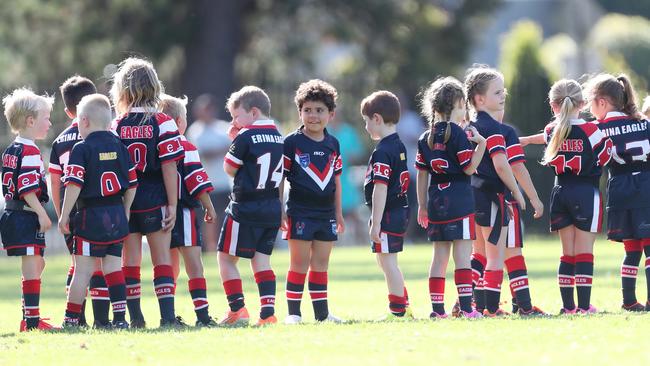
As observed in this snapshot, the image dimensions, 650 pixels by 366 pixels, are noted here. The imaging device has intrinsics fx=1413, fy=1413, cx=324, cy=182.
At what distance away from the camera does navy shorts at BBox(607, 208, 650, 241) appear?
10.8 metres

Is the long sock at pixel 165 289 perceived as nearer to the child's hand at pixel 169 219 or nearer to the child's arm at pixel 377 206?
the child's hand at pixel 169 219

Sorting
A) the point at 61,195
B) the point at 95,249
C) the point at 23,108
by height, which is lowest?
the point at 95,249

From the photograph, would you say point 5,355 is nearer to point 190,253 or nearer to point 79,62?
point 190,253

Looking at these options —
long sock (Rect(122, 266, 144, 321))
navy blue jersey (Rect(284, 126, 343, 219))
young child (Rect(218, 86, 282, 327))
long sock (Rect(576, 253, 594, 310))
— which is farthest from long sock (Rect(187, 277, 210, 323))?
long sock (Rect(576, 253, 594, 310))

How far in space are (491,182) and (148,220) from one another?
254 centimetres

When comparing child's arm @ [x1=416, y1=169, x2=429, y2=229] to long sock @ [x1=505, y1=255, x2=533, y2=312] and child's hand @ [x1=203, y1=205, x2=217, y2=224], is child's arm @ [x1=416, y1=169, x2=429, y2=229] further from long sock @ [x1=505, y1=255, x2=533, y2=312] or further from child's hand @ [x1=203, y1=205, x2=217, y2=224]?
child's hand @ [x1=203, y1=205, x2=217, y2=224]

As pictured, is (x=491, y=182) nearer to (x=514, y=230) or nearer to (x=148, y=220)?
(x=514, y=230)

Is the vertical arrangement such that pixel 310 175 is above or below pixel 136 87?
below

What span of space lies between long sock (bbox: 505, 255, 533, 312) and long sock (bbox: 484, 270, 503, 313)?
0.17 m

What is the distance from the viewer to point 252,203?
10367 mm

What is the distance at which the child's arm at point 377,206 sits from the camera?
10266 millimetres

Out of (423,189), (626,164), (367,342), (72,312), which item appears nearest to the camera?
(367,342)

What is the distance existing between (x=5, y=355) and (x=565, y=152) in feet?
14.4

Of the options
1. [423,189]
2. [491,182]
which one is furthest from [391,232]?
[491,182]
